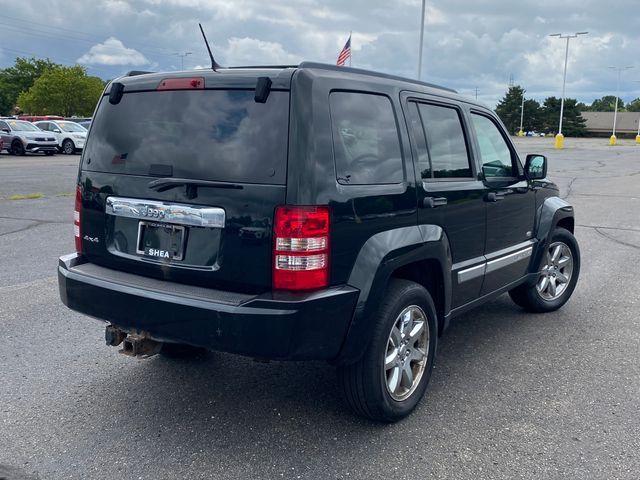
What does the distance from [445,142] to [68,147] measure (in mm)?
30736

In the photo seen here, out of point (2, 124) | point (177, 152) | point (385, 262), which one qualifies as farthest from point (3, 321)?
point (2, 124)

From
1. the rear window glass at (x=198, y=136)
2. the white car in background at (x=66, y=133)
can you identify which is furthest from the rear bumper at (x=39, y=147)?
the rear window glass at (x=198, y=136)

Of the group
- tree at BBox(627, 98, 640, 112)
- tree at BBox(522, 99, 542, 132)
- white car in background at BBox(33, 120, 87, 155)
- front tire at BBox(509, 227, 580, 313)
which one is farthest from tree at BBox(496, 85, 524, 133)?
front tire at BBox(509, 227, 580, 313)

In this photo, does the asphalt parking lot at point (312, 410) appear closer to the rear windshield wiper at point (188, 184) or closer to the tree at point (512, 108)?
the rear windshield wiper at point (188, 184)

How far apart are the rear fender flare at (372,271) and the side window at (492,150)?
1293 millimetres

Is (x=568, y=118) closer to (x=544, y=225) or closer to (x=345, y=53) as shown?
(x=345, y=53)

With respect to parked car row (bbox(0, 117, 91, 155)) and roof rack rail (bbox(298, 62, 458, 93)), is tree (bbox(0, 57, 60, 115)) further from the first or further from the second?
roof rack rail (bbox(298, 62, 458, 93))

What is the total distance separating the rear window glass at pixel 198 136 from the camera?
3.06 meters

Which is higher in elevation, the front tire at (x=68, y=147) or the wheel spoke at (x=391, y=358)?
the front tire at (x=68, y=147)

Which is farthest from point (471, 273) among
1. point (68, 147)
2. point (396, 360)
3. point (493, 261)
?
point (68, 147)

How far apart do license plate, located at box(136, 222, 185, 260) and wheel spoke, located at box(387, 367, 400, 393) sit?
1.37 metres

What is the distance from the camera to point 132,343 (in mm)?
3486

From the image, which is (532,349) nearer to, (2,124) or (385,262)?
(385,262)

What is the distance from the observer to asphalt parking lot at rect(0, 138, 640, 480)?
3137mm
